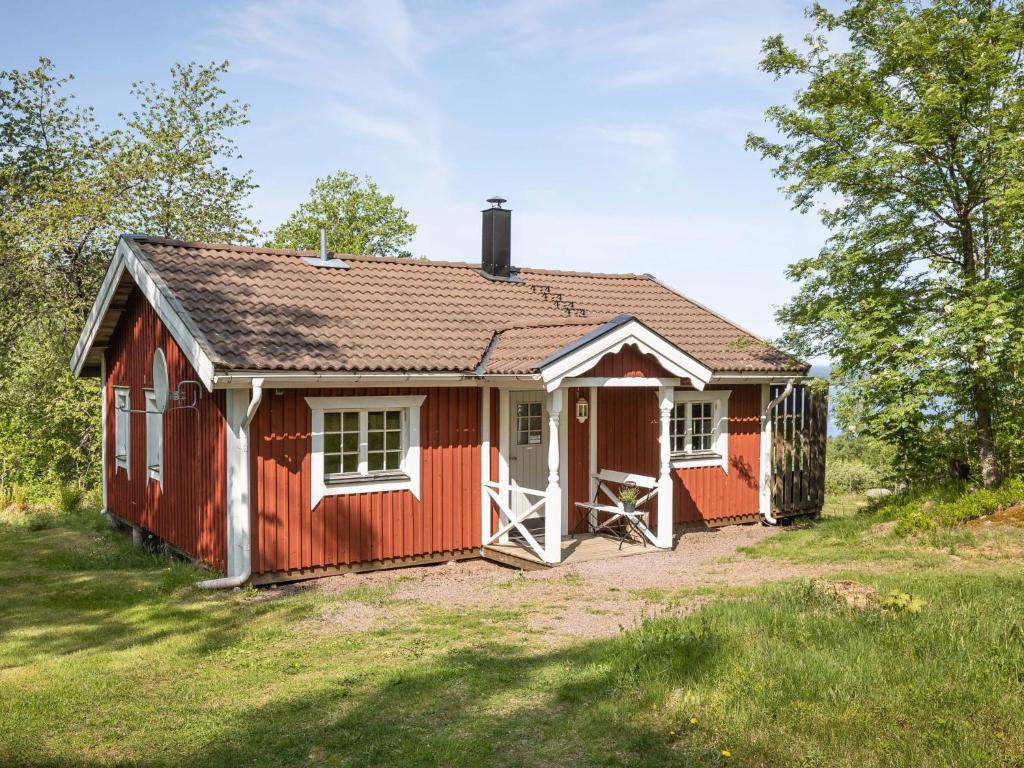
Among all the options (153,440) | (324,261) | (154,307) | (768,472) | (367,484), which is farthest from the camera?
(768,472)

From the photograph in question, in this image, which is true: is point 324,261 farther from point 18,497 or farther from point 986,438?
point 986,438

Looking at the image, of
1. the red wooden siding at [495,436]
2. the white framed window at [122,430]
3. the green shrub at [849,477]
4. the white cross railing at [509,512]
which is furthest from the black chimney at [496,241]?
the green shrub at [849,477]

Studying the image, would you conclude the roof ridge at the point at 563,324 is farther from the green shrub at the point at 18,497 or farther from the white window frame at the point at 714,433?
the green shrub at the point at 18,497

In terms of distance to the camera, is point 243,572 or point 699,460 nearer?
point 243,572

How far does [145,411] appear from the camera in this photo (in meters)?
12.6

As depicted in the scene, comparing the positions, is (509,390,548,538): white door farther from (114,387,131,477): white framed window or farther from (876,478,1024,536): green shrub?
(114,387,131,477): white framed window

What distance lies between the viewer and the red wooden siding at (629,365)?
38.6ft

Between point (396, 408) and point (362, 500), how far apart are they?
1.31m

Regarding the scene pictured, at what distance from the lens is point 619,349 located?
11680mm

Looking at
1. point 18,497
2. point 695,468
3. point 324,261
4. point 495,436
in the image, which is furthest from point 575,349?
point 18,497

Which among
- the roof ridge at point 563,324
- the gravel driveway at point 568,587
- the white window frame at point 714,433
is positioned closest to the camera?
the gravel driveway at point 568,587

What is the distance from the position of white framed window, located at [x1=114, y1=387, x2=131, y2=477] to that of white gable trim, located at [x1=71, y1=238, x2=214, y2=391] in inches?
43.3

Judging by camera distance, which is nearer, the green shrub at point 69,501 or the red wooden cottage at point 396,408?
the red wooden cottage at point 396,408

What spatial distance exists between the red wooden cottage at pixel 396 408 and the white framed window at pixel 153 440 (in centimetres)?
5
